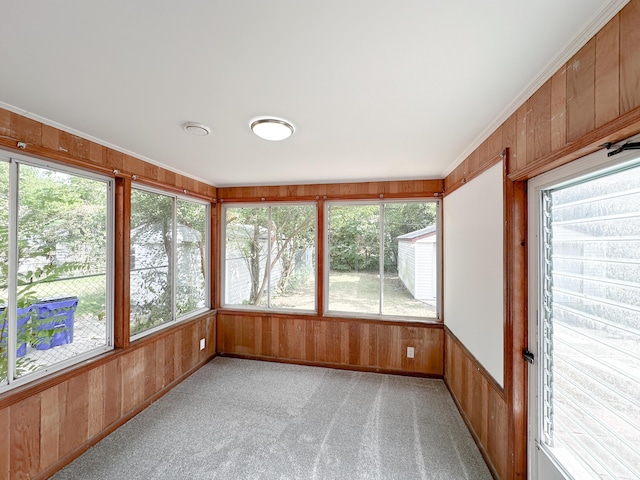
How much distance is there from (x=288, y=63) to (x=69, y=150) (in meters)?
1.88

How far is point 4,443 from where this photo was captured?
1.61 m

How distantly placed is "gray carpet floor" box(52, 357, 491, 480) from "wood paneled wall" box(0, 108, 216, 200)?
220 cm

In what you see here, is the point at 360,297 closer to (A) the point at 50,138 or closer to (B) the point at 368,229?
(B) the point at 368,229

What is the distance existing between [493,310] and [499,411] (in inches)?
25.7

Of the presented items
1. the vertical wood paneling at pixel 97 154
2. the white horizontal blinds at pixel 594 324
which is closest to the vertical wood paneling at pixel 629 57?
the white horizontal blinds at pixel 594 324

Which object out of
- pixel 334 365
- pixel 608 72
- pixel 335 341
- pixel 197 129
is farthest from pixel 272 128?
pixel 334 365

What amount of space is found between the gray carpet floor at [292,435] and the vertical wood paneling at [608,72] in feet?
7.55

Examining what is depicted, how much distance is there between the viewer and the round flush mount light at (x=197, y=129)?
6.17 ft

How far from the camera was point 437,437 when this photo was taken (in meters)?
2.26

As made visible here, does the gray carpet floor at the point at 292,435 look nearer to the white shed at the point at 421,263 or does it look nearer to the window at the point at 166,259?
the window at the point at 166,259

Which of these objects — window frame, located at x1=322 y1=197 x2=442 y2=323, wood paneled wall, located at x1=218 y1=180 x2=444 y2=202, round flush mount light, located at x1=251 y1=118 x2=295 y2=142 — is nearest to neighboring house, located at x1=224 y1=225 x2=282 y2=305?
wood paneled wall, located at x1=218 y1=180 x2=444 y2=202

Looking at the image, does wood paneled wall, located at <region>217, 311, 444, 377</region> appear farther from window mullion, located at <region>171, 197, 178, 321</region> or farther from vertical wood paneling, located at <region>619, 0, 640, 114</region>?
vertical wood paneling, located at <region>619, 0, 640, 114</region>

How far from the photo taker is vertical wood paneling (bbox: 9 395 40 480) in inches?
65.4

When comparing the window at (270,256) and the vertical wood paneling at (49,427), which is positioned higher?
the window at (270,256)
